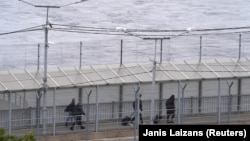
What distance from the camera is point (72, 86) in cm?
2391

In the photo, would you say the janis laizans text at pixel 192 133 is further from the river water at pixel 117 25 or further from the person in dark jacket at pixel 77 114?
the river water at pixel 117 25

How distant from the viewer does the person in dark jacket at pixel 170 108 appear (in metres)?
23.9

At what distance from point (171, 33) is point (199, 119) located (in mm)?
27795

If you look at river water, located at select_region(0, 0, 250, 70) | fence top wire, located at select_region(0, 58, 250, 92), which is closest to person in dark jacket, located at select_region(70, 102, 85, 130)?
fence top wire, located at select_region(0, 58, 250, 92)

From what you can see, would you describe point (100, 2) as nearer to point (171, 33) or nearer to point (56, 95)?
point (171, 33)

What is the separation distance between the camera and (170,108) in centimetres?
2416

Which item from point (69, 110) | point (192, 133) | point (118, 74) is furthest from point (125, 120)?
point (192, 133)

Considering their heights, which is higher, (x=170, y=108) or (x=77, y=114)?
(x=170, y=108)

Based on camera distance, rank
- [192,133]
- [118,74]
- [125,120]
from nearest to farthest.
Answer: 1. [192,133]
2. [125,120]
3. [118,74]

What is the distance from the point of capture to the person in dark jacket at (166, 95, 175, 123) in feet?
78.5

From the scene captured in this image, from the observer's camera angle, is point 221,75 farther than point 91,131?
Yes

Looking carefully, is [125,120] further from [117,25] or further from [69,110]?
[117,25]

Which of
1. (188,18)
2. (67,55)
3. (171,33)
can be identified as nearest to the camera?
(67,55)

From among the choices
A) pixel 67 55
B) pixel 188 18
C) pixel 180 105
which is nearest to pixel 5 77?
pixel 180 105
